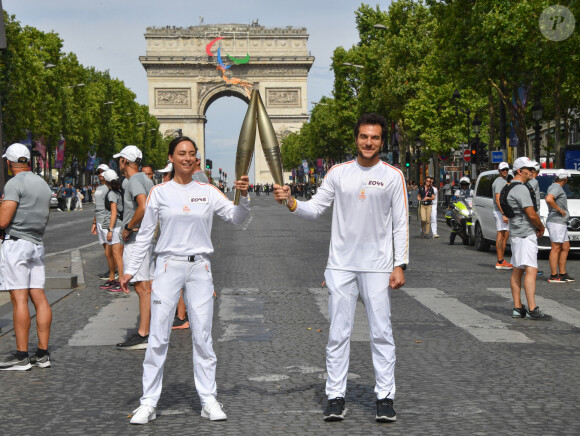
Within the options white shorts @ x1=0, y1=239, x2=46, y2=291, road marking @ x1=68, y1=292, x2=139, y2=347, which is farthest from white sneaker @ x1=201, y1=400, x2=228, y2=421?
road marking @ x1=68, y1=292, x2=139, y2=347

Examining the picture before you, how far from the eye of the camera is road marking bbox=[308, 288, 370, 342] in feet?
28.4

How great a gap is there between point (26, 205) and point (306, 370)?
8.24 ft

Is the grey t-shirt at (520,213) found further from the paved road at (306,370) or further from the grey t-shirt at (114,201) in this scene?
the grey t-shirt at (114,201)

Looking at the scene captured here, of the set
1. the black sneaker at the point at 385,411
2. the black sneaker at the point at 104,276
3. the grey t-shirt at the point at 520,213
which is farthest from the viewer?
the black sneaker at the point at 104,276

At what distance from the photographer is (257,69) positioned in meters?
115

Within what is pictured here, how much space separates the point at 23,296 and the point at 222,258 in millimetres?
11071

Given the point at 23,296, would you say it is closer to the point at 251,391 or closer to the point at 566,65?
the point at 251,391

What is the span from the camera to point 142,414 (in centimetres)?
556

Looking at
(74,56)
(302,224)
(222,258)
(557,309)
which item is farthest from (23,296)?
(74,56)

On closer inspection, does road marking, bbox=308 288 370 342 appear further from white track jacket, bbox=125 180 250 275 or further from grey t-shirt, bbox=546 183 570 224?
grey t-shirt, bbox=546 183 570 224

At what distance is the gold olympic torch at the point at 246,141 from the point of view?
17.8ft

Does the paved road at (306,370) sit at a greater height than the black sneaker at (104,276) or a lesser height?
greater

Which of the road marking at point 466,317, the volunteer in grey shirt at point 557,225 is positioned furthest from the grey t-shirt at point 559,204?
the road marking at point 466,317

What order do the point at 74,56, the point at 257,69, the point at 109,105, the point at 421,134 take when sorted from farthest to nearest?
1. the point at 257,69
2. the point at 109,105
3. the point at 74,56
4. the point at 421,134
